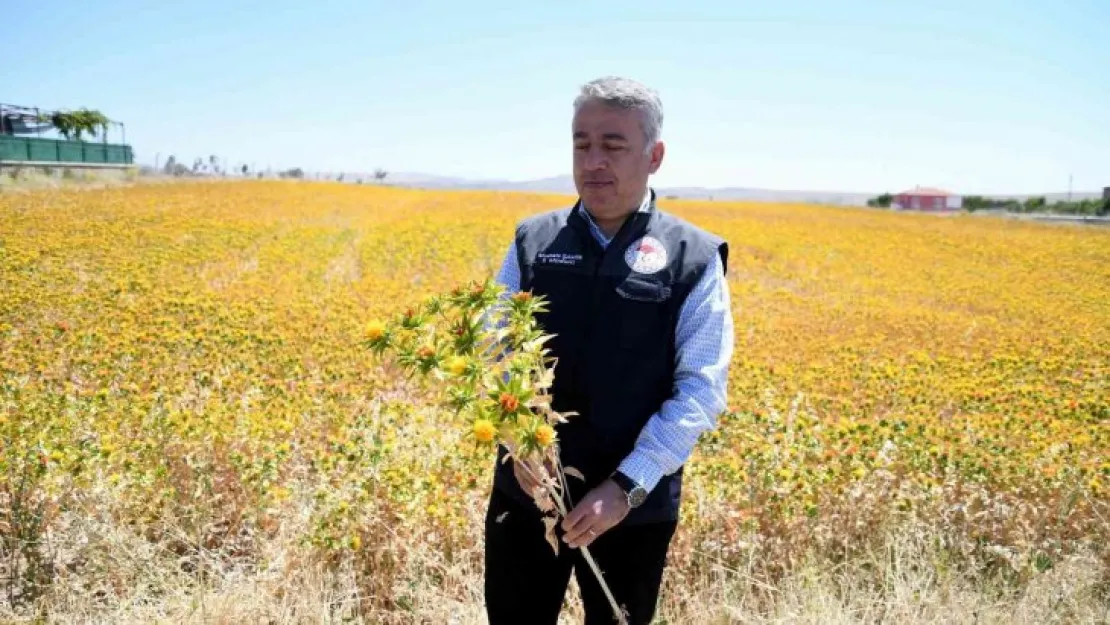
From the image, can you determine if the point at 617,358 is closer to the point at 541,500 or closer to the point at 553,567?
the point at 541,500

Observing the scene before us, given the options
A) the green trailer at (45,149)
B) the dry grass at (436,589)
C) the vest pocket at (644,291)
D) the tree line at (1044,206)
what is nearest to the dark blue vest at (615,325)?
the vest pocket at (644,291)

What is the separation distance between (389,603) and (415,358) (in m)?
1.79

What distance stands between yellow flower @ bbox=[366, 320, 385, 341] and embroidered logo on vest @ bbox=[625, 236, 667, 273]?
665 millimetres

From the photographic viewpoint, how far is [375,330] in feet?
5.08

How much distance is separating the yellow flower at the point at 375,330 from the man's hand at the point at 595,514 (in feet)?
2.02

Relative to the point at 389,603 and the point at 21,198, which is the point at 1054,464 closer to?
the point at 389,603

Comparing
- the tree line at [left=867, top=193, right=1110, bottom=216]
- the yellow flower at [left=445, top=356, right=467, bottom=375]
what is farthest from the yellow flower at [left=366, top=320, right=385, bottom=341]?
the tree line at [left=867, top=193, right=1110, bottom=216]

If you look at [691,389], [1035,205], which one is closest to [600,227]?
[691,389]

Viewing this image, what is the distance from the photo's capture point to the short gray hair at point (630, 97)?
1812 mm

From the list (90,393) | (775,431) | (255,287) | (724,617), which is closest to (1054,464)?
(775,431)

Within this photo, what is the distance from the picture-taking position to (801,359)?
6.93 meters

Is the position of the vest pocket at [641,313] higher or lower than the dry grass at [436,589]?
higher

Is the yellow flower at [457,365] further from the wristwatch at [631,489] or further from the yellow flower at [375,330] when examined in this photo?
the wristwatch at [631,489]

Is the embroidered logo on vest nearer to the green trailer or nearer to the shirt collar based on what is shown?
the shirt collar
